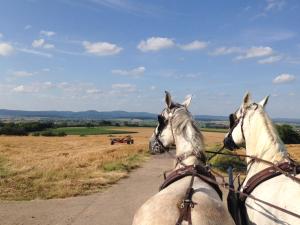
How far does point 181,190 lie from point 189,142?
177 centimetres

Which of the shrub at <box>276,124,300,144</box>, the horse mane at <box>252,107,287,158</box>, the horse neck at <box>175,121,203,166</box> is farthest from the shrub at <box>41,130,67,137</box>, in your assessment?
the horse mane at <box>252,107,287,158</box>

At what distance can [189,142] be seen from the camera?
6.54 m

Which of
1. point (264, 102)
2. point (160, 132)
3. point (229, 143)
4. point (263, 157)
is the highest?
point (264, 102)

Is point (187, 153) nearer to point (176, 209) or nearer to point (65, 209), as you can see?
point (176, 209)

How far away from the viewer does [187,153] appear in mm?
6480

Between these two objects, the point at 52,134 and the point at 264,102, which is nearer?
the point at 264,102

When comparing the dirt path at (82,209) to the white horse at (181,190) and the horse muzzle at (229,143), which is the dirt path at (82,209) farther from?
the white horse at (181,190)

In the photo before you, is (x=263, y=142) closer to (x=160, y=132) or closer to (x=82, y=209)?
(x=160, y=132)

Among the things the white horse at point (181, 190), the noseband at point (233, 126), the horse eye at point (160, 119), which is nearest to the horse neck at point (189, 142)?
the white horse at point (181, 190)

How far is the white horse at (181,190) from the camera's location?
14.3 feet

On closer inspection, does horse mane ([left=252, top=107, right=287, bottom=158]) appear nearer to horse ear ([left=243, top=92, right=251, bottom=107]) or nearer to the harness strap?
horse ear ([left=243, top=92, right=251, bottom=107])

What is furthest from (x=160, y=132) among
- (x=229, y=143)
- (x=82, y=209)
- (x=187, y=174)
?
(x=82, y=209)

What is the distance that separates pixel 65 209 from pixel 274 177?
916cm

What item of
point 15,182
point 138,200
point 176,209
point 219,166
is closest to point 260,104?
point 176,209
